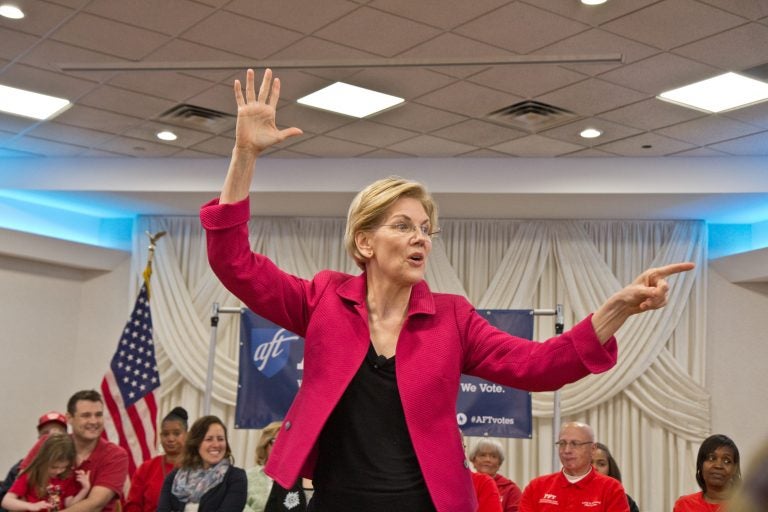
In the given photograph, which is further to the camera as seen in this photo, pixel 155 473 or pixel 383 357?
Result: pixel 155 473

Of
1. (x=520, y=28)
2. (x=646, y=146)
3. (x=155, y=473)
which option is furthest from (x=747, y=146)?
(x=155, y=473)

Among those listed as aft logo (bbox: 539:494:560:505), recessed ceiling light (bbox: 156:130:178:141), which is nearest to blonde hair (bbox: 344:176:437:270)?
aft logo (bbox: 539:494:560:505)

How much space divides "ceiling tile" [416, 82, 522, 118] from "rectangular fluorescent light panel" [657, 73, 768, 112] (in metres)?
1.08

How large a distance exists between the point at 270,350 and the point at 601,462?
247cm

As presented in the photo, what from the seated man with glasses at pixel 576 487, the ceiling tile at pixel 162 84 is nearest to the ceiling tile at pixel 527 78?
the ceiling tile at pixel 162 84

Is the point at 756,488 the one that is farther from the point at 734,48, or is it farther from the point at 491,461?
the point at 491,461

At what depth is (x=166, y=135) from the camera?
8047 mm

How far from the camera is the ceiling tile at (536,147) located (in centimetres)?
769

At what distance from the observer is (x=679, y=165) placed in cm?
796

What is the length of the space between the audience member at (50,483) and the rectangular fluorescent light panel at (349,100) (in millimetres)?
2929

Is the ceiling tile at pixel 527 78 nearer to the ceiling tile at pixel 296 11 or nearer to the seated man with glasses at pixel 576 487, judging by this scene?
the ceiling tile at pixel 296 11

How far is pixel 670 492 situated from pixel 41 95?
6.11m

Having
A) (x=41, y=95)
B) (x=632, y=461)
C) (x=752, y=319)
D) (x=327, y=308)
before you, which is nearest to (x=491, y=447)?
(x=632, y=461)

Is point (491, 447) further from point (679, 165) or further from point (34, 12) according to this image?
point (34, 12)
